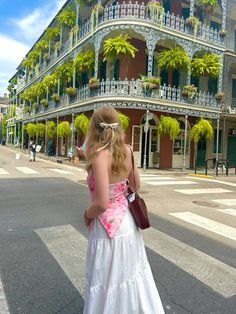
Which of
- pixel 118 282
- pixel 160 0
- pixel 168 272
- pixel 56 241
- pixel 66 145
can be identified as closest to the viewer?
pixel 118 282

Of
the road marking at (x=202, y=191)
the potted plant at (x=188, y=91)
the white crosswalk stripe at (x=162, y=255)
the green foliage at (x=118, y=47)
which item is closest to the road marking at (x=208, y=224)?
the white crosswalk stripe at (x=162, y=255)

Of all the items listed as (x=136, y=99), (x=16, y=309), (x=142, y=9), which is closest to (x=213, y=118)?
(x=136, y=99)

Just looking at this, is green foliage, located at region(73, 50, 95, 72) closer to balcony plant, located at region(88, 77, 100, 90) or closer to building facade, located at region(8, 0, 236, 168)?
building facade, located at region(8, 0, 236, 168)

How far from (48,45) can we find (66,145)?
969 cm

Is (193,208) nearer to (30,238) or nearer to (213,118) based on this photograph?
(30,238)

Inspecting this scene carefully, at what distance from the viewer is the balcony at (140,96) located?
1758 cm

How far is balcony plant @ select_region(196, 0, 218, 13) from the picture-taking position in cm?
1950

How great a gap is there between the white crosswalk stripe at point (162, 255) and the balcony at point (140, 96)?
483 inches

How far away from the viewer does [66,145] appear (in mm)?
28516

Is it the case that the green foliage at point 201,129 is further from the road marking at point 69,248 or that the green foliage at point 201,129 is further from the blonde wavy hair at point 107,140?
the blonde wavy hair at point 107,140

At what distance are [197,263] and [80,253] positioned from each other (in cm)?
162

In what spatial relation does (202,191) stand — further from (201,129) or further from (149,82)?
(149,82)

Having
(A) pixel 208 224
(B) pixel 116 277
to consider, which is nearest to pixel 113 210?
(B) pixel 116 277

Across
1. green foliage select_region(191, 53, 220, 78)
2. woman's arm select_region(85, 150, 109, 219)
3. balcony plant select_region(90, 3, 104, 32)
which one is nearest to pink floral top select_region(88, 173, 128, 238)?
woman's arm select_region(85, 150, 109, 219)
